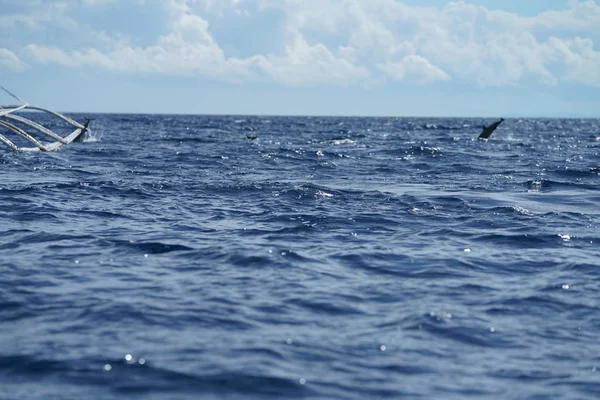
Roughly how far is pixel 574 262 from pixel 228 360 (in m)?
7.28

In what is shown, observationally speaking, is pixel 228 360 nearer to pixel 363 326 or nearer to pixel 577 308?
pixel 363 326

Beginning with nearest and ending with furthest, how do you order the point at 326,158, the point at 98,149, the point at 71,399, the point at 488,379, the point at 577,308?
the point at 71,399
the point at 488,379
the point at 577,308
the point at 326,158
the point at 98,149

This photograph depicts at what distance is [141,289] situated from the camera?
10.3 m

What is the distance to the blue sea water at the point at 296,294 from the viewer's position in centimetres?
732

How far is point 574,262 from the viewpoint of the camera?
41.4ft

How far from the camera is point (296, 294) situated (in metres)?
10.3

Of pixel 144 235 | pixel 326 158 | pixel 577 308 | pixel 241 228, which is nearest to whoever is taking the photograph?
pixel 577 308

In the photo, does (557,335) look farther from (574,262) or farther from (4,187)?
(4,187)

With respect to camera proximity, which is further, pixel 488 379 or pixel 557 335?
pixel 557 335

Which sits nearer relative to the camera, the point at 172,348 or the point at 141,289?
the point at 172,348

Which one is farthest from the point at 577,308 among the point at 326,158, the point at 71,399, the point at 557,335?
the point at 326,158

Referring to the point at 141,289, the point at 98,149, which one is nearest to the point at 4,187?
the point at 141,289

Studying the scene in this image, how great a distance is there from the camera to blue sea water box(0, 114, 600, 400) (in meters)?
7.32

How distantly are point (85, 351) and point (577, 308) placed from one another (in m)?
6.25
